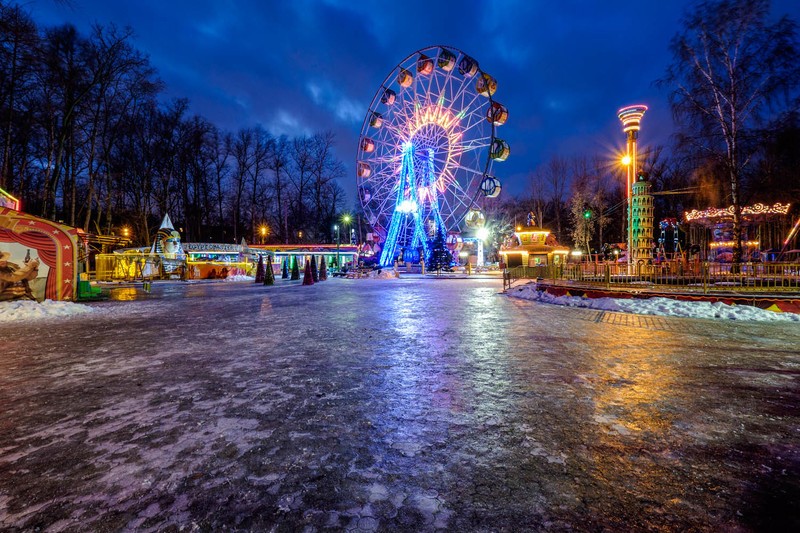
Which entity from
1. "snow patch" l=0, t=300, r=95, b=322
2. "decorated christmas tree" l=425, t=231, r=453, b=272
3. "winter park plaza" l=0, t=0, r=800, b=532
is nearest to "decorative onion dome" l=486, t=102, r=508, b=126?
"winter park plaza" l=0, t=0, r=800, b=532

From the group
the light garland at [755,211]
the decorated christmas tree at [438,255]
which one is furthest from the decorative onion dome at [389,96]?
the light garland at [755,211]

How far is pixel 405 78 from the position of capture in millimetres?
29859

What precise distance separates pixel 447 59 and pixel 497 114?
5808 mm

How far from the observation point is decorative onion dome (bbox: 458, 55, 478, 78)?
2630 cm

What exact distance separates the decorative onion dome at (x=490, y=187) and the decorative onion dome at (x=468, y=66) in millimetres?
7458

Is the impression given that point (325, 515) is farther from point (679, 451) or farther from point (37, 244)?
point (37, 244)

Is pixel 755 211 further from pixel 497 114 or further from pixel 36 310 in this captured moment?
pixel 36 310

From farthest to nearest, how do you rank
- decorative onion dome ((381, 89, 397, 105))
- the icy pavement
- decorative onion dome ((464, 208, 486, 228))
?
1. decorative onion dome ((381, 89, 397, 105))
2. decorative onion dome ((464, 208, 486, 228))
3. the icy pavement

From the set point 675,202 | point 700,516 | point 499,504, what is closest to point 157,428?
point 499,504

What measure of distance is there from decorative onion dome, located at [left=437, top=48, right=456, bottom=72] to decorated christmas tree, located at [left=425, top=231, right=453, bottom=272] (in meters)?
17.0

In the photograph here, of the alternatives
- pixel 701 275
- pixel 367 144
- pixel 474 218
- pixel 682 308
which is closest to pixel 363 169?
pixel 367 144

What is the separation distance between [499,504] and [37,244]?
674 inches

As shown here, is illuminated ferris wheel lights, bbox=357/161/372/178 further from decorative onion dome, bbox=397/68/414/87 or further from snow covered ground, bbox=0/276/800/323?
snow covered ground, bbox=0/276/800/323

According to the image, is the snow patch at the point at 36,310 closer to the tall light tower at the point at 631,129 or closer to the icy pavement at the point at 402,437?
the icy pavement at the point at 402,437
